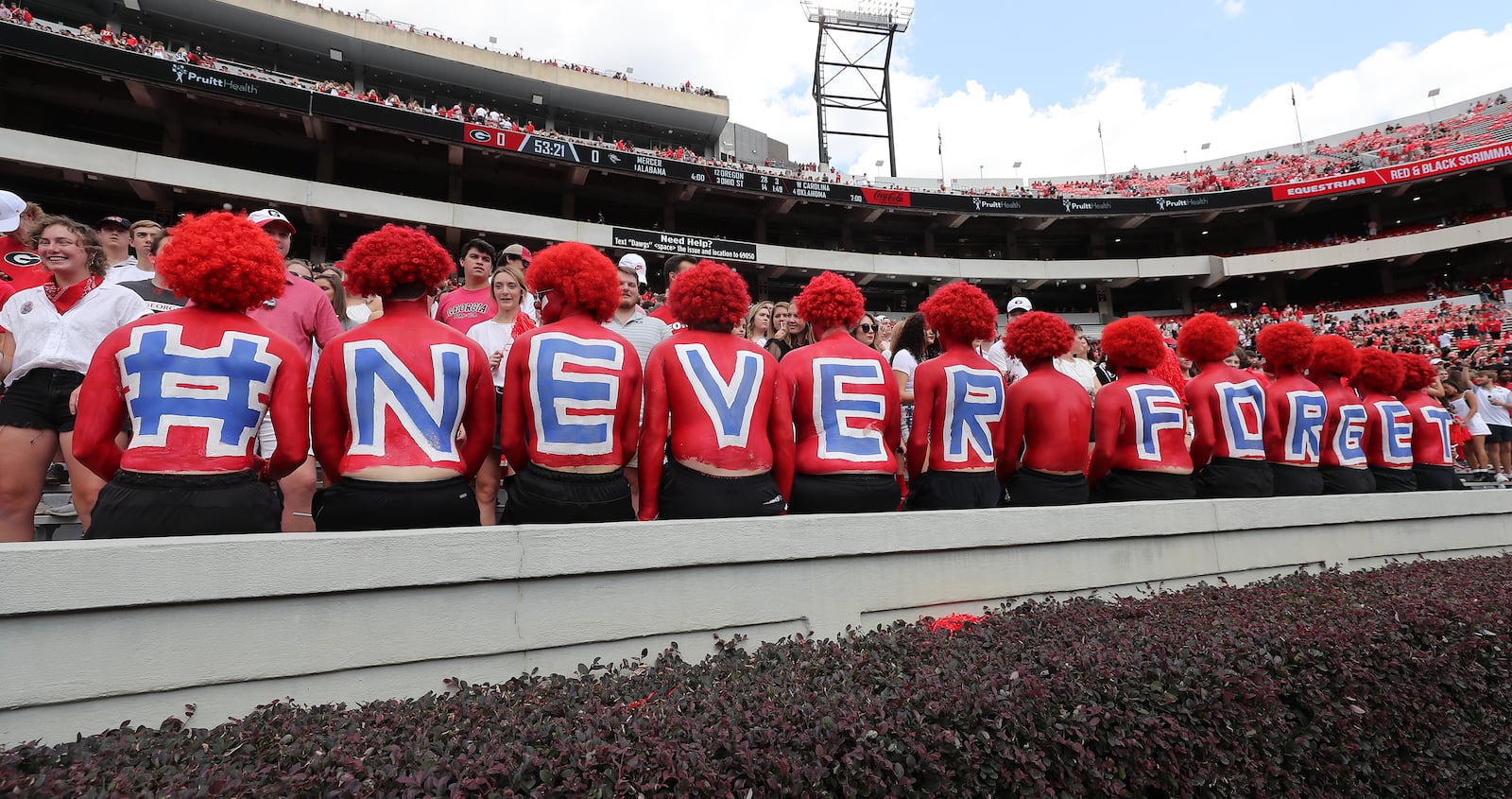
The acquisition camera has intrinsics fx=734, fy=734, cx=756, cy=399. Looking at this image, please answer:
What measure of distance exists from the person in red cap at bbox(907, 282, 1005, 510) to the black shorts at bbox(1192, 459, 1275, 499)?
194cm

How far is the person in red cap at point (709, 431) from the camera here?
10.5 ft

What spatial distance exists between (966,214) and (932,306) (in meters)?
27.6

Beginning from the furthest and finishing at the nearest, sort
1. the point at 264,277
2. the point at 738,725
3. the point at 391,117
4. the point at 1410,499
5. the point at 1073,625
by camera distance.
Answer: the point at 391,117, the point at 1410,499, the point at 264,277, the point at 1073,625, the point at 738,725

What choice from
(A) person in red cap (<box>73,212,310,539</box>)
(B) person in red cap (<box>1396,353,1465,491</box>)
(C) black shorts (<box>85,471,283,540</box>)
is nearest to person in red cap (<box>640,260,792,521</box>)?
(A) person in red cap (<box>73,212,310,539</box>)

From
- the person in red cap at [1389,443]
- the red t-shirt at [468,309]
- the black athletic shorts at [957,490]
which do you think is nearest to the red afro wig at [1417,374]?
the person in red cap at [1389,443]

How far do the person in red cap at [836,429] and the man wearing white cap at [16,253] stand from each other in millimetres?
4234

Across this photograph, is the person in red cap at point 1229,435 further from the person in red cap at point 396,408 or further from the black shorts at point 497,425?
the person in red cap at point 396,408

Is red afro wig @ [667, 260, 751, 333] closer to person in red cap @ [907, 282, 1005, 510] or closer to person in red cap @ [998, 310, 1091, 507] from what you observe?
person in red cap @ [907, 282, 1005, 510]

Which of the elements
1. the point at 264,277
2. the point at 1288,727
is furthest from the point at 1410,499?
the point at 264,277

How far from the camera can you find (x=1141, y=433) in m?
4.59

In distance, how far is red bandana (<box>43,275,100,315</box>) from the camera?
11.5 feet

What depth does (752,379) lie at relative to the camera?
338 centimetres

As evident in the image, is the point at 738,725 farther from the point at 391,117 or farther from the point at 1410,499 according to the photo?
the point at 391,117

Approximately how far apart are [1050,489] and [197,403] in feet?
13.3
